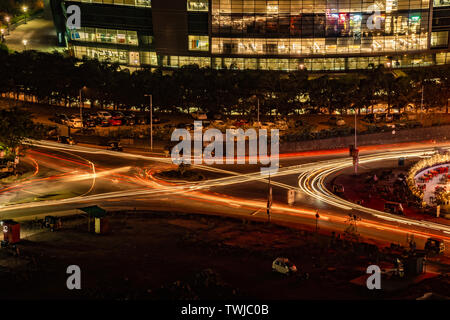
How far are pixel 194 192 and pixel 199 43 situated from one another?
61556 mm

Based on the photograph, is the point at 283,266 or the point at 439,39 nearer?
the point at 283,266

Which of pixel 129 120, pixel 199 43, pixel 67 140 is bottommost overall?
pixel 67 140

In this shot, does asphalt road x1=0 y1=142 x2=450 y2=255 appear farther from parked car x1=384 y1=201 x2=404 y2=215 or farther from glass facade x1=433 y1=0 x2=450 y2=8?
glass facade x1=433 y1=0 x2=450 y2=8

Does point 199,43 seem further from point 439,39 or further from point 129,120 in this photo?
point 439,39

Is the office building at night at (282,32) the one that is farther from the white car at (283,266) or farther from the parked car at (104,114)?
the white car at (283,266)

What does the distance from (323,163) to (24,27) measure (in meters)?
116

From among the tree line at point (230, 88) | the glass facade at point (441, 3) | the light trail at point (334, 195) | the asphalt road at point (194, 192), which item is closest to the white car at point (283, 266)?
the asphalt road at point (194, 192)

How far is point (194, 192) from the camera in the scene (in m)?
70.4

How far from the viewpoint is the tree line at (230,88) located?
11225 centimetres

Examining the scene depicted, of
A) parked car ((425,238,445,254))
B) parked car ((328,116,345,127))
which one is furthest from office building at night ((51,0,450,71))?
parked car ((425,238,445,254))

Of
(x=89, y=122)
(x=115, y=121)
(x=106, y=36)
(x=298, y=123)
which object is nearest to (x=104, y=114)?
(x=115, y=121)

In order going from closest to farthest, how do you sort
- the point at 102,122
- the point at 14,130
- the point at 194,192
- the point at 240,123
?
the point at 194,192
the point at 14,130
the point at 240,123
the point at 102,122

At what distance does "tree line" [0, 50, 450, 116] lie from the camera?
4419 inches

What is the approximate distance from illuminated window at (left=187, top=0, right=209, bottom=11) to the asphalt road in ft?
150
